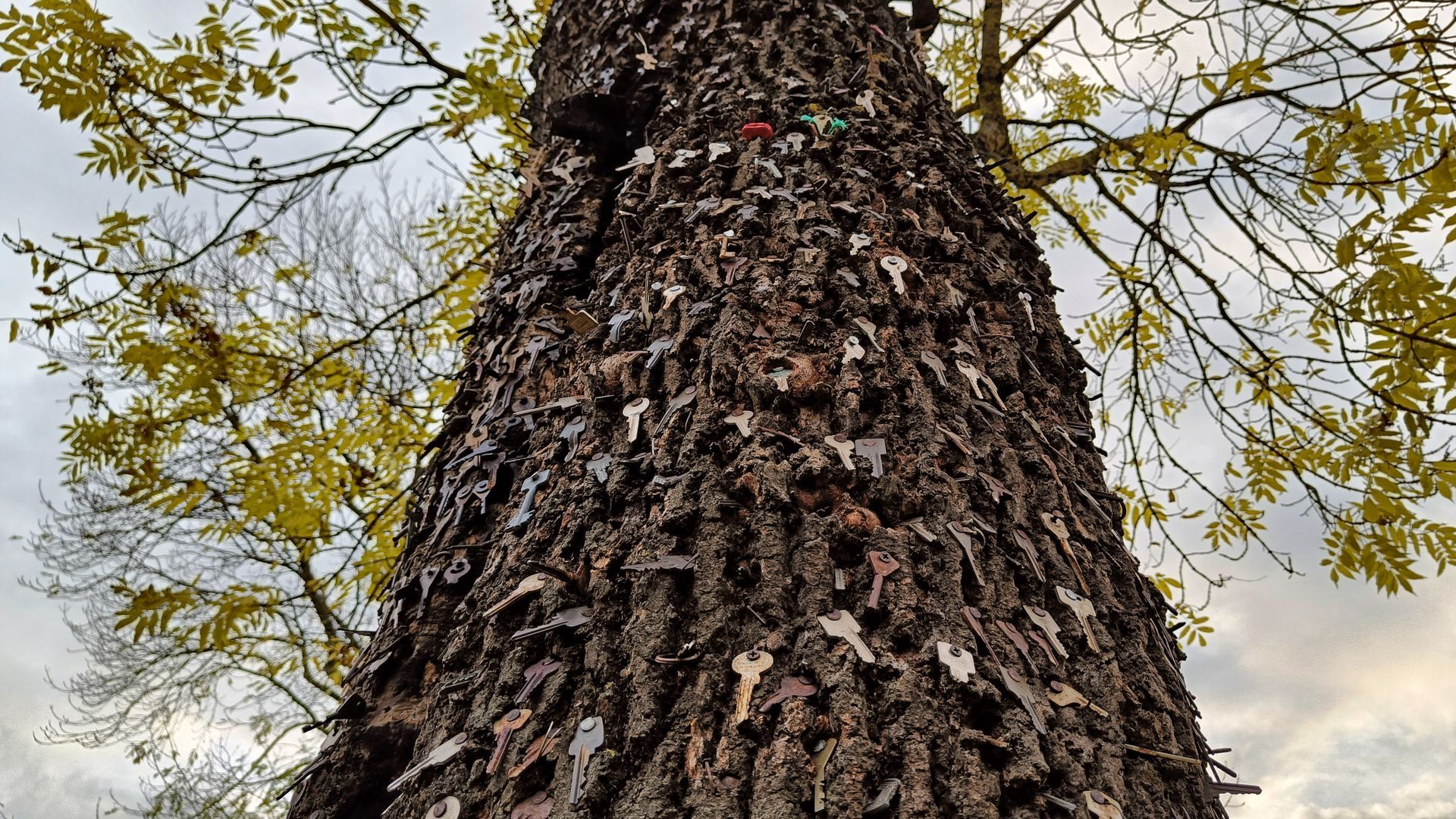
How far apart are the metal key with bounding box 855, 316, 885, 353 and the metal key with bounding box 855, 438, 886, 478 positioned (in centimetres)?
20

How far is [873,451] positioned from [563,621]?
1.63 feet

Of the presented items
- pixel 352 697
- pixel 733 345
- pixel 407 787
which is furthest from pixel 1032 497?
pixel 352 697

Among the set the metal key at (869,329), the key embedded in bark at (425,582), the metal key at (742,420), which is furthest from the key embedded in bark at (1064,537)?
the key embedded in bark at (425,582)

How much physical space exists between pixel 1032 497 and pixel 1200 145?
2978 mm

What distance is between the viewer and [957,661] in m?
0.88

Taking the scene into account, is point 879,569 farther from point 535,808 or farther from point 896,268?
point 896,268

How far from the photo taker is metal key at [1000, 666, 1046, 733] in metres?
0.87

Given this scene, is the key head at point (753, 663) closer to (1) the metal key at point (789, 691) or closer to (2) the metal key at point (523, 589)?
(1) the metal key at point (789, 691)

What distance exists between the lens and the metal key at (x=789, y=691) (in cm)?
83

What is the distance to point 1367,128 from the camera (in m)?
2.40

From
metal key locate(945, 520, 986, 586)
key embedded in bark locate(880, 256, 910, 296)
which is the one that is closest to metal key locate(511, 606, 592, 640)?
metal key locate(945, 520, 986, 586)

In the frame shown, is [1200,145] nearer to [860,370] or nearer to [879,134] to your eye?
[879,134]

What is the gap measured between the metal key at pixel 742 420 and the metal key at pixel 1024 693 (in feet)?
1.52

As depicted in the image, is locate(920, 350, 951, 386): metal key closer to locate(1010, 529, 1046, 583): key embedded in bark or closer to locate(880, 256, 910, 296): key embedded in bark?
locate(880, 256, 910, 296): key embedded in bark
